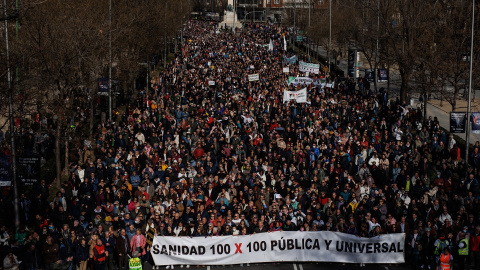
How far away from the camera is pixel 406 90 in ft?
140

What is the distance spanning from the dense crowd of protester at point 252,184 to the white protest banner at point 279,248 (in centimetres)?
30

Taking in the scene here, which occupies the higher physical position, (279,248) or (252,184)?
(252,184)

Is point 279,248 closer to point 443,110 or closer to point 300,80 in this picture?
point 300,80

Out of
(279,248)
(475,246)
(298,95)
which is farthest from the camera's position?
(298,95)

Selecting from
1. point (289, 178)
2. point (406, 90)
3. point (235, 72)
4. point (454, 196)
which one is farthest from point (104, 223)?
point (235, 72)

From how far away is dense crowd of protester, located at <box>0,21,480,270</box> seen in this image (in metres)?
19.6

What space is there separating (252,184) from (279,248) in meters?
4.30

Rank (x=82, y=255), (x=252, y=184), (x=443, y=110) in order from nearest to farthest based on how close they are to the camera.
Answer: (x=82, y=255), (x=252, y=184), (x=443, y=110)

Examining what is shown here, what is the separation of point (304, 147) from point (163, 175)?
21.0ft

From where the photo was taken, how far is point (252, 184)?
946 inches

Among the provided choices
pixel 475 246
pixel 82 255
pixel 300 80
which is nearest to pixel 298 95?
pixel 300 80

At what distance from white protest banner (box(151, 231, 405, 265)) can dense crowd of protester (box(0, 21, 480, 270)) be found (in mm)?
296

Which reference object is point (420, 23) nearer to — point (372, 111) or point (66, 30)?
point (372, 111)

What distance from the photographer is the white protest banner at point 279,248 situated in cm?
1983
